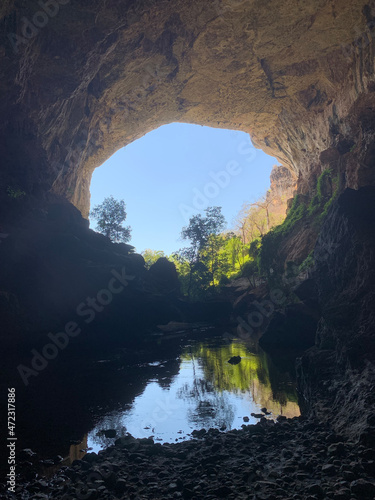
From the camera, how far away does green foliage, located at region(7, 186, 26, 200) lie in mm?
20047

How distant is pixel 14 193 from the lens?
20.3 m

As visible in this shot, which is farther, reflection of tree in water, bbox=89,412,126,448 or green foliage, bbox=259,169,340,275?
green foliage, bbox=259,169,340,275

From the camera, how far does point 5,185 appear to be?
1991 cm

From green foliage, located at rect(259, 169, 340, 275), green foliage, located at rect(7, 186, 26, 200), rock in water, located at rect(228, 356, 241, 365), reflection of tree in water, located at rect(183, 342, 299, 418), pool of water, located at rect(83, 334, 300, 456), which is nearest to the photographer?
pool of water, located at rect(83, 334, 300, 456)

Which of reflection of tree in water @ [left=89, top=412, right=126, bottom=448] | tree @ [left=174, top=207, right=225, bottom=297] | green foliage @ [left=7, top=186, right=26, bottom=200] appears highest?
tree @ [left=174, top=207, right=225, bottom=297]

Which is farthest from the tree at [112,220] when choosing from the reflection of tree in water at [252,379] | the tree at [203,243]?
the reflection of tree in water at [252,379]

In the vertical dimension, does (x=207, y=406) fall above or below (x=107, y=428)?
above

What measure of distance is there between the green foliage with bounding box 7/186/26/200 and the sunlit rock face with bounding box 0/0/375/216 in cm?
54

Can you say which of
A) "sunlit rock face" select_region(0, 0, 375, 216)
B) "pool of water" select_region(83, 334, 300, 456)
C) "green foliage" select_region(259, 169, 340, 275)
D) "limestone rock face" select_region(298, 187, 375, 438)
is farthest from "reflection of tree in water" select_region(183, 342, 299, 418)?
"green foliage" select_region(259, 169, 340, 275)

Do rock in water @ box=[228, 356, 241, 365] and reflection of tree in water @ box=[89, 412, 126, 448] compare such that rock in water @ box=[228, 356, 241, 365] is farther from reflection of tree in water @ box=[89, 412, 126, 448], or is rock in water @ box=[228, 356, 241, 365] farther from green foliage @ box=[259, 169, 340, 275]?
green foliage @ box=[259, 169, 340, 275]

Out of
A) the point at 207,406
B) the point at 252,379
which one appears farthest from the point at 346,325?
the point at 207,406

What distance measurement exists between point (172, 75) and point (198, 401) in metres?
28.6

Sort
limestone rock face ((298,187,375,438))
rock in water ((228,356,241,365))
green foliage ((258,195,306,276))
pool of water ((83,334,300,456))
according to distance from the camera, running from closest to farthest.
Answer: limestone rock face ((298,187,375,438)) < pool of water ((83,334,300,456)) < rock in water ((228,356,241,365)) < green foliage ((258,195,306,276))

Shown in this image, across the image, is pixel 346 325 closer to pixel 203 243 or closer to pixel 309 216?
pixel 309 216
